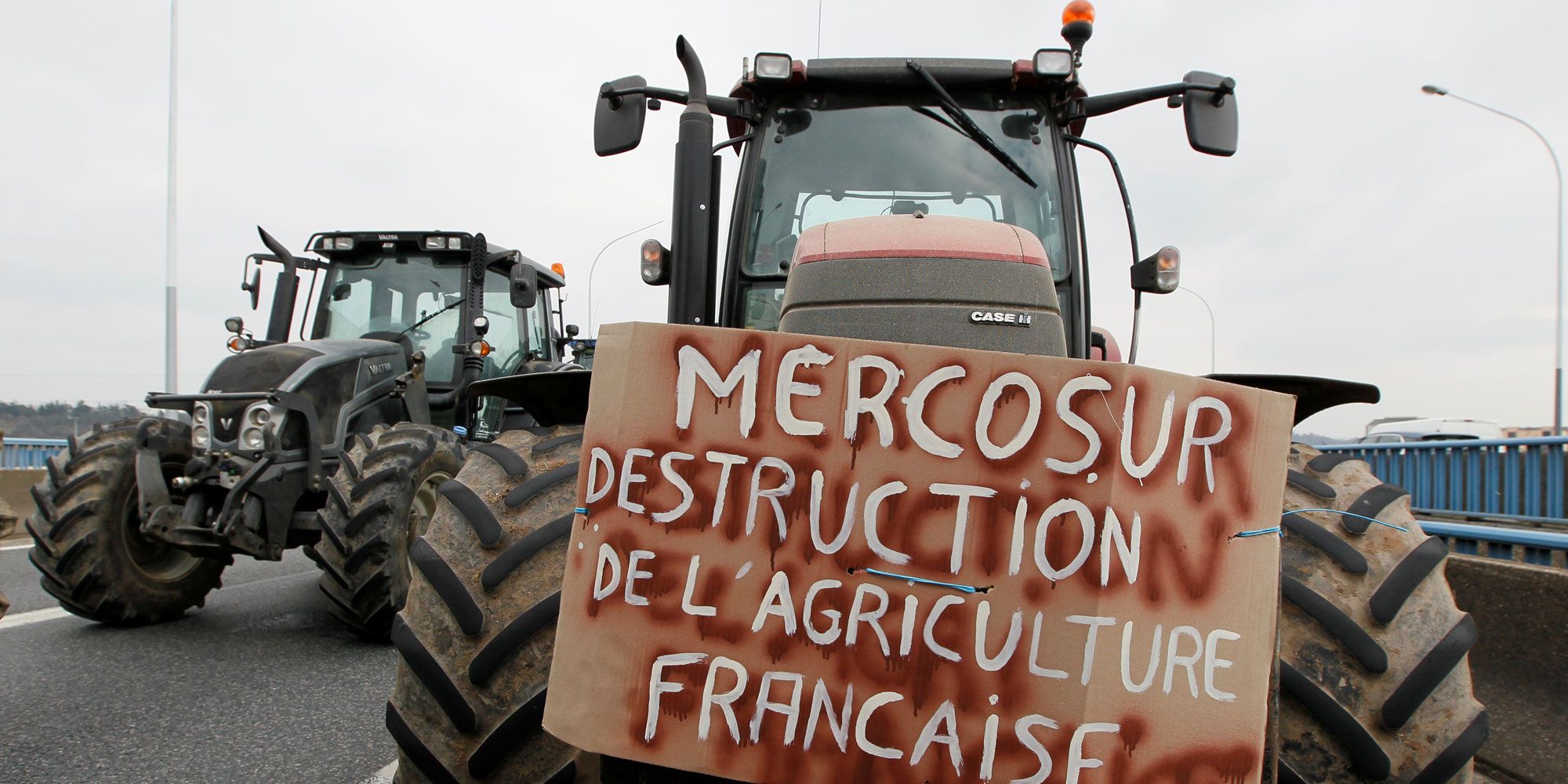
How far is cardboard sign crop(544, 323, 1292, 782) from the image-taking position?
Answer: 1.42m

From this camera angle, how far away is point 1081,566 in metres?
1.42

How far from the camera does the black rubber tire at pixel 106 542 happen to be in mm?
5445

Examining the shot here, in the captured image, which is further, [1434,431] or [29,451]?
[1434,431]

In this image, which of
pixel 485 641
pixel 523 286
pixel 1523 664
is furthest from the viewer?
pixel 523 286

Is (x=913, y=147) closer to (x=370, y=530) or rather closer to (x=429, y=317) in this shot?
(x=370, y=530)

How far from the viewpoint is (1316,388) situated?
7.91 feet

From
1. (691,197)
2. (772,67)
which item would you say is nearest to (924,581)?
(691,197)

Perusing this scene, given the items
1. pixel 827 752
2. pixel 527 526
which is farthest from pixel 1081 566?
pixel 527 526

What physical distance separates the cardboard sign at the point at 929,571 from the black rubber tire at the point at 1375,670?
0.52m

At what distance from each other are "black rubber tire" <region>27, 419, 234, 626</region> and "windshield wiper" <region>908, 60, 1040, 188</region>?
5.04m

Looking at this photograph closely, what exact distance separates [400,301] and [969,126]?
5829mm

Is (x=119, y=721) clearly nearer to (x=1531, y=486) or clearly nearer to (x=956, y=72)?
(x=956, y=72)

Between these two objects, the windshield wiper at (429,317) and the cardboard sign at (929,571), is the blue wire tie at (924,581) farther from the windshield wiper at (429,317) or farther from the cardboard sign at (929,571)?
the windshield wiper at (429,317)

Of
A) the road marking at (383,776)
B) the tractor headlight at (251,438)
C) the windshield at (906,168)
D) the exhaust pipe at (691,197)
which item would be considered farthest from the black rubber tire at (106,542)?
the exhaust pipe at (691,197)
